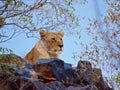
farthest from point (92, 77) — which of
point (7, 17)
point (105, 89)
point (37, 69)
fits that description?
point (7, 17)

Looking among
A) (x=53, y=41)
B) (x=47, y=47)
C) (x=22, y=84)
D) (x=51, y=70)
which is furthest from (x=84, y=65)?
(x=47, y=47)

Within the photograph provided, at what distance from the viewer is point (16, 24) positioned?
5727 millimetres

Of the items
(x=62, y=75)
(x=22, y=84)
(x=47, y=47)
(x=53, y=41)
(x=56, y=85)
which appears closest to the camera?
(x=22, y=84)

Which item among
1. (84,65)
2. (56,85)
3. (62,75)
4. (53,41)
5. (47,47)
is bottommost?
(56,85)

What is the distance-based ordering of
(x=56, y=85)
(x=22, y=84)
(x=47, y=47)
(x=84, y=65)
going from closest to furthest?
1. (x=22, y=84)
2. (x=56, y=85)
3. (x=84, y=65)
4. (x=47, y=47)

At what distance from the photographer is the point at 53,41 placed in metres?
7.48

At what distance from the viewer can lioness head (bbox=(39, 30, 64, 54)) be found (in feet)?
24.1

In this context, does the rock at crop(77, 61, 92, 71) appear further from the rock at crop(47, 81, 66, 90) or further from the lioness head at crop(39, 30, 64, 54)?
the lioness head at crop(39, 30, 64, 54)

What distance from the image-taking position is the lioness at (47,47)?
7.36 m

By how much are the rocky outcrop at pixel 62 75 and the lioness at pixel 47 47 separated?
741 mm

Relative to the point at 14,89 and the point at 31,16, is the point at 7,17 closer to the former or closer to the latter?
the point at 31,16

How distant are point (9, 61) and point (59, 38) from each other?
190 cm

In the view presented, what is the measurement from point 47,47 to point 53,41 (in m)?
0.21

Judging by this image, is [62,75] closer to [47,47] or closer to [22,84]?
[22,84]
